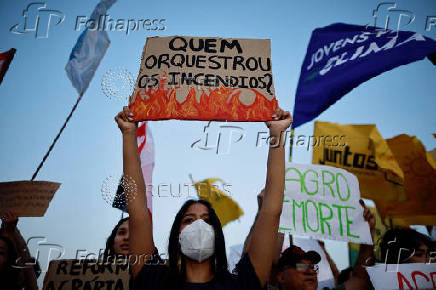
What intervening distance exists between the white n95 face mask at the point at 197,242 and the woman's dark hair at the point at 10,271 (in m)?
2.08

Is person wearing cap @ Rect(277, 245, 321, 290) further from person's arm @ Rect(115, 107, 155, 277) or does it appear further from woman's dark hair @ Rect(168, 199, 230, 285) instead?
person's arm @ Rect(115, 107, 155, 277)

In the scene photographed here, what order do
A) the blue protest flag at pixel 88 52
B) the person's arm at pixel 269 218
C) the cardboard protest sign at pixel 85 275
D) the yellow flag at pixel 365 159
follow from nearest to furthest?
1. the person's arm at pixel 269 218
2. the cardboard protest sign at pixel 85 275
3. the blue protest flag at pixel 88 52
4. the yellow flag at pixel 365 159

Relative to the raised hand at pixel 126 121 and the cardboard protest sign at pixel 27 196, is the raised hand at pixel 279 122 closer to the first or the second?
the raised hand at pixel 126 121

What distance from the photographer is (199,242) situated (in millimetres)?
2141

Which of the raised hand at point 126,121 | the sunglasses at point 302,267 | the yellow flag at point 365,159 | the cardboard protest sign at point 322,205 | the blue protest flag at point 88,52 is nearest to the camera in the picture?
the raised hand at point 126,121

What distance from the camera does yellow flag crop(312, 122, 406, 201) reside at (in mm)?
5492

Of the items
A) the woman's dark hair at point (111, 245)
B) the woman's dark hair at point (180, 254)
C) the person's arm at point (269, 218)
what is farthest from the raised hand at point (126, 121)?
the woman's dark hair at point (111, 245)

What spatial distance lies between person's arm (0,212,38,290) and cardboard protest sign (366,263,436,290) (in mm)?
3319

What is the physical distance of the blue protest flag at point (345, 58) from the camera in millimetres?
4559

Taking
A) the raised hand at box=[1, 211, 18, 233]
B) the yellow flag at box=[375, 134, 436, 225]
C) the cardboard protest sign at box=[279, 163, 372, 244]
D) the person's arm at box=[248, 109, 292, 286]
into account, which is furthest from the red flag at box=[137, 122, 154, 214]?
the yellow flag at box=[375, 134, 436, 225]

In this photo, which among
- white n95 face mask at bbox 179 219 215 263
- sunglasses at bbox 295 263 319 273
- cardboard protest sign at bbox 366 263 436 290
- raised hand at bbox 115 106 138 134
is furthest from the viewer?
sunglasses at bbox 295 263 319 273

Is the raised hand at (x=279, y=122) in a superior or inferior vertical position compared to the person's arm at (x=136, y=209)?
superior

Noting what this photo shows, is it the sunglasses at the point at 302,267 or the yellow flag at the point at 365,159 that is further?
the yellow flag at the point at 365,159

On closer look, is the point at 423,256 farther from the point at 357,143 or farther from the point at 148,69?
the point at 148,69
